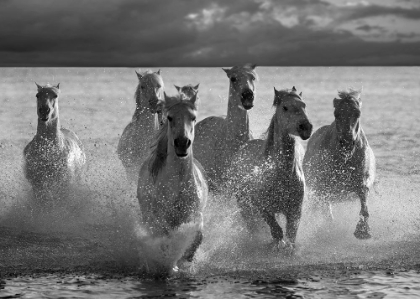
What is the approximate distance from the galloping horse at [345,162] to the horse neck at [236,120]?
1.14 metres

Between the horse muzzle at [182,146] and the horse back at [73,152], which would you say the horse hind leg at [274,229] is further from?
the horse back at [73,152]

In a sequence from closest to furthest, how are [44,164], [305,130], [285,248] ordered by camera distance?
[305,130] → [285,248] → [44,164]

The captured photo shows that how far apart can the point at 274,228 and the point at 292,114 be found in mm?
1499

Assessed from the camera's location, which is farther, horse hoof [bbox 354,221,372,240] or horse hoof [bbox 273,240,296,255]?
horse hoof [bbox 354,221,372,240]

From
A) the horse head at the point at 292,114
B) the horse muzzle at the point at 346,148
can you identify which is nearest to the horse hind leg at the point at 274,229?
the horse head at the point at 292,114

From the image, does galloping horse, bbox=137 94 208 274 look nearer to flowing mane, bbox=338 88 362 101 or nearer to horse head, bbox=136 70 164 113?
flowing mane, bbox=338 88 362 101

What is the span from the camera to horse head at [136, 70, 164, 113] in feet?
40.9

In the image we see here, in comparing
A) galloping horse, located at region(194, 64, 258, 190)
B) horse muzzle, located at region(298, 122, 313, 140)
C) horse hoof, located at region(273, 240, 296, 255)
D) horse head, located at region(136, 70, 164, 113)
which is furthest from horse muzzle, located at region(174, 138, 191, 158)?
horse head, located at region(136, 70, 164, 113)

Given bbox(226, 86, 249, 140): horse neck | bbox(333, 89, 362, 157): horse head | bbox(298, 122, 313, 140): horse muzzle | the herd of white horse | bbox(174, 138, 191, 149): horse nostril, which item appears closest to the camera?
bbox(174, 138, 191, 149): horse nostril

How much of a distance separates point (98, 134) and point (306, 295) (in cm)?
2094

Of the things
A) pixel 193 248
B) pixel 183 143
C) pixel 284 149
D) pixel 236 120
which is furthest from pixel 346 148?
pixel 183 143

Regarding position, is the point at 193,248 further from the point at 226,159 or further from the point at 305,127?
the point at 226,159

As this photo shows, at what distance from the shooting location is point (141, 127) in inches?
509

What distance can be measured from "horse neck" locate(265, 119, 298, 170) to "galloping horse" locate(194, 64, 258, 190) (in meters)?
1.48
